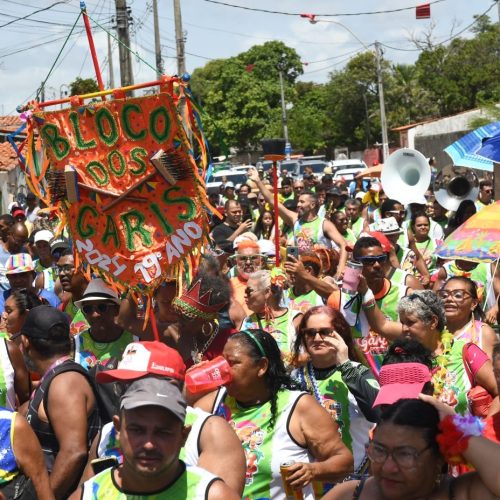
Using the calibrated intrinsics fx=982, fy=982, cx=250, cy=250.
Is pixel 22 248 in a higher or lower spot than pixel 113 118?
lower

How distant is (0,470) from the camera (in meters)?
3.85

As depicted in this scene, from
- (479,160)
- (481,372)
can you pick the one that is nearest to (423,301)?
(481,372)

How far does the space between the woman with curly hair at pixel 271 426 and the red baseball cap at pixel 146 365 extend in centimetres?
87

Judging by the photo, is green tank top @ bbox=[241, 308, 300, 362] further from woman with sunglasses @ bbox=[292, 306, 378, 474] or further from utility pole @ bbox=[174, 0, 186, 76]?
utility pole @ bbox=[174, 0, 186, 76]

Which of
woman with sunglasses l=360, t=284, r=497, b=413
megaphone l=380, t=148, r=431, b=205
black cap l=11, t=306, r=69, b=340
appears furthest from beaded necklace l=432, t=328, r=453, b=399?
megaphone l=380, t=148, r=431, b=205

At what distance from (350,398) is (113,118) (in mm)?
→ 2221

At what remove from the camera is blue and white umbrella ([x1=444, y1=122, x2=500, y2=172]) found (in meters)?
7.70

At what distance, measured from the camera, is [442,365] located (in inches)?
199

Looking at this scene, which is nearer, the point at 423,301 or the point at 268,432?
the point at 268,432

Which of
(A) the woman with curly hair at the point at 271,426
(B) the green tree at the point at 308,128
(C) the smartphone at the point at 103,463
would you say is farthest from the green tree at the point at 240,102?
(C) the smartphone at the point at 103,463

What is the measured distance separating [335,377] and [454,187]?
776cm

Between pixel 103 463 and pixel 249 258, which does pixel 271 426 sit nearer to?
pixel 103 463

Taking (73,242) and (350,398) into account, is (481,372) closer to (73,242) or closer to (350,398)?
(350,398)

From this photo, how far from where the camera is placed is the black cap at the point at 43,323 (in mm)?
4625
